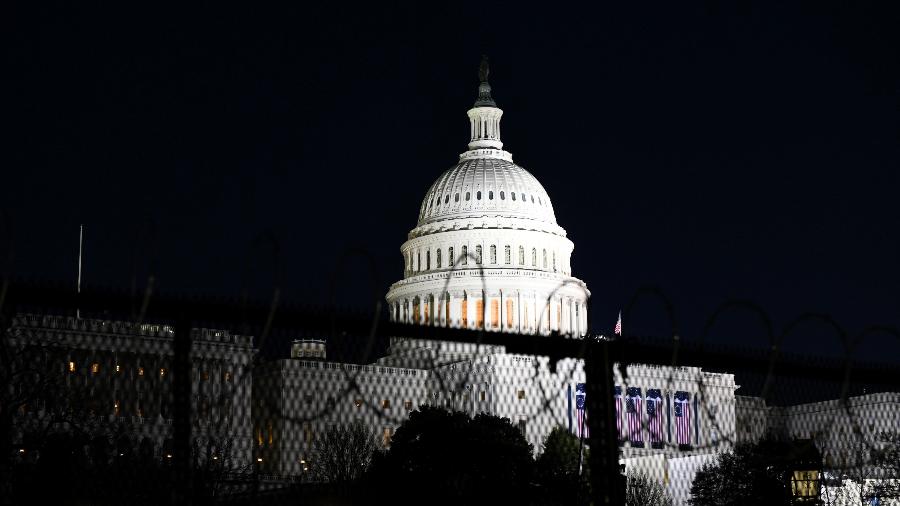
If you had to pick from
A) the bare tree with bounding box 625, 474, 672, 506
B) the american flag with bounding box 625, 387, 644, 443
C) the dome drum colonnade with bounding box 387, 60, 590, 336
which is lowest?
the bare tree with bounding box 625, 474, 672, 506

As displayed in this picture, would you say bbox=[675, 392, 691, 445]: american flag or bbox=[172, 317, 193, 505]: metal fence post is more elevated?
bbox=[675, 392, 691, 445]: american flag

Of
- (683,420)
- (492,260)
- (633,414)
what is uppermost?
(492,260)

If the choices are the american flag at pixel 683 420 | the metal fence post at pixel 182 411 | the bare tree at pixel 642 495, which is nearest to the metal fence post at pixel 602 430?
the metal fence post at pixel 182 411

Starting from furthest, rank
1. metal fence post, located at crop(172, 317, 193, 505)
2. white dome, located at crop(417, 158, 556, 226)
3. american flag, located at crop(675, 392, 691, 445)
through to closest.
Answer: white dome, located at crop(417, 158, 556, 226) → american flag, located at crop(675, 392, 691, 445) → metal fence post, located at crop(172, 317, 193, 505)

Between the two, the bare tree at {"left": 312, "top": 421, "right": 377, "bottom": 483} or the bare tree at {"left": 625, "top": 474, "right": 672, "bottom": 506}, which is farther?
the bare tree at {"left": 625, "top": 474, "right": 672, "bottom": 506}

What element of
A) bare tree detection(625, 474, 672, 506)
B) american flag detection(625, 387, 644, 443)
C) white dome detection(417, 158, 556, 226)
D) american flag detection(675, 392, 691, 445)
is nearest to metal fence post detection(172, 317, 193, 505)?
american flag detection(625, 387, 644, 443)

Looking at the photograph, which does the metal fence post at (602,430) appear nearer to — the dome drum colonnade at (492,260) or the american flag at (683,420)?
the american flag at (683,420)

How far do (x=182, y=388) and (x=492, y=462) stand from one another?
3540cm

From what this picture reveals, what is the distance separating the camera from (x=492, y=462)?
51.5 m

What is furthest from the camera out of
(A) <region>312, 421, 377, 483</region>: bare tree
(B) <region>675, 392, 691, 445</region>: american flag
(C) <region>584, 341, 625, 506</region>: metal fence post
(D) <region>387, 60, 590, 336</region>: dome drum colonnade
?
(D) <region>387, 60, 590, 336</region>: dome drum colonnade

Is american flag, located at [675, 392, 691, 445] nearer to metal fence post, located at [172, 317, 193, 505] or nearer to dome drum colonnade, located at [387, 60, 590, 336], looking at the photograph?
dome drum colonnade, located at [387, 60, 590, 336]

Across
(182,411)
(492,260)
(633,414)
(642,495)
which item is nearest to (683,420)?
(492,260)

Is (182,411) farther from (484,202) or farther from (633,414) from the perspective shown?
(484,202)

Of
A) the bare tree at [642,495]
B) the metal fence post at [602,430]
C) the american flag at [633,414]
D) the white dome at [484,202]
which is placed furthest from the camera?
the white dome at [484,202]
